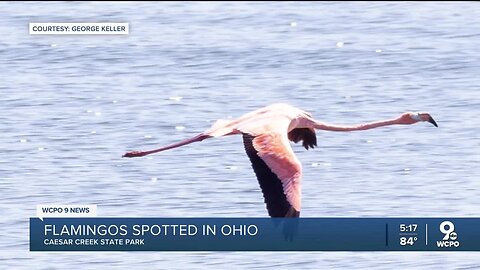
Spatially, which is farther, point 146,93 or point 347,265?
point 146,93

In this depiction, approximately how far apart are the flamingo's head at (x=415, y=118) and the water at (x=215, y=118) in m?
0.35

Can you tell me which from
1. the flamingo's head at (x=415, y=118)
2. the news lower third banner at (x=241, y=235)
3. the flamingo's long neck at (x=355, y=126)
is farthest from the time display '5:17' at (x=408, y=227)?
the flamingo's head at (x=415, y=118)

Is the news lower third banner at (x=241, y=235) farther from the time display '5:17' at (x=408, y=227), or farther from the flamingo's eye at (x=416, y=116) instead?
the flamingo's eye at (x=416, y=116)

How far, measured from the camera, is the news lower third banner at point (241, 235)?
7859mm

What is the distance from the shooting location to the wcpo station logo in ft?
26.2

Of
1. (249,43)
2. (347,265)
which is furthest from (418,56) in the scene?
(347,265)

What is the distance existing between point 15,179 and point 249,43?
3.88m

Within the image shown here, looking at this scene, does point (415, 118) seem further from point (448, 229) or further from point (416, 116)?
point (448, 229)

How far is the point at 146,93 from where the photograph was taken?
10.6 meters

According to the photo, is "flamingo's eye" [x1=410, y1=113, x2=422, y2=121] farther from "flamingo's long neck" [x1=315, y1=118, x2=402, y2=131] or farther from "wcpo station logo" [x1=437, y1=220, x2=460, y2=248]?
"wcpo station logo" [x1=437, y1=220, x2=460, y2=248]

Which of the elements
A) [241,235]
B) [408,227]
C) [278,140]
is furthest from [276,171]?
[408,227]

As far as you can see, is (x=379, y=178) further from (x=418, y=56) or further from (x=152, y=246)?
(x=418, y=56)

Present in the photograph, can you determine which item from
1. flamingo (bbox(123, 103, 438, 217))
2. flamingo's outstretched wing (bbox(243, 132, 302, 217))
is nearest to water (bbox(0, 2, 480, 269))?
flamingo (bbox(123, 103, 438, 217))

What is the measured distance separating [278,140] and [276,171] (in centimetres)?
30
